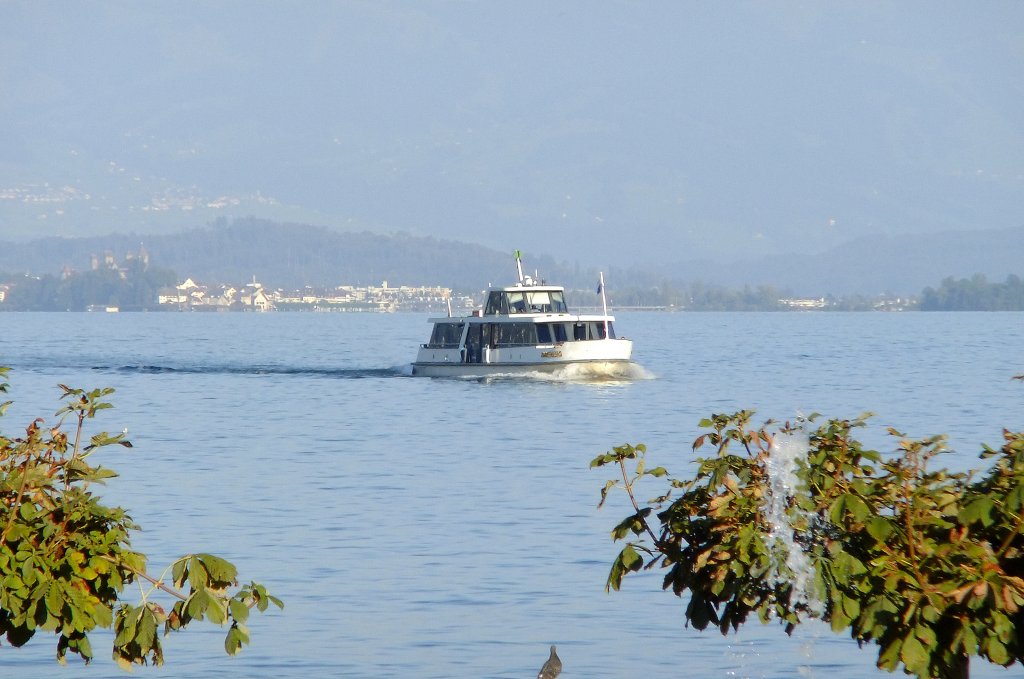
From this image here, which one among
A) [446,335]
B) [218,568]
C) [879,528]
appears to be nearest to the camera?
[218,568]

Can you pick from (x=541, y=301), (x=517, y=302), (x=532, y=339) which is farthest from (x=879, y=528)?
(x=541, y=301)

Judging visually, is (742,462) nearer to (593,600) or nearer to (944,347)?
(593,600)

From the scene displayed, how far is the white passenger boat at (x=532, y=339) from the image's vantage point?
67.2m

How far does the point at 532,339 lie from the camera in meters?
67.8

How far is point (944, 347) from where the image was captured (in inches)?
5389

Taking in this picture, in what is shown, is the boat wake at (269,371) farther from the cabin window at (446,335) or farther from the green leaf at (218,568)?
the green leaf at (218,568)

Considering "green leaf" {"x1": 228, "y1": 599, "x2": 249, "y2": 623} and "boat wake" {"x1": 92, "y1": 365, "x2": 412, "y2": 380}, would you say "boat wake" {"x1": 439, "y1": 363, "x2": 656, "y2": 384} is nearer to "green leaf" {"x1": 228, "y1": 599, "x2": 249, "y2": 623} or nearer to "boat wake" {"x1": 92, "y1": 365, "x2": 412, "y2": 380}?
"boat wake" {"x1": 92, "y1": 365, "x2": 412, "y2": 380}

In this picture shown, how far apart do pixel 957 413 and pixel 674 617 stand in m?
42.1

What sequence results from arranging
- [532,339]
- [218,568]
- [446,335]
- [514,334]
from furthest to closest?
[446,335]
[514,334]
[532,339]
[218,568]

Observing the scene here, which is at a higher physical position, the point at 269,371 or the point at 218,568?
the point at 218,568

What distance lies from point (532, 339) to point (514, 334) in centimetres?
82

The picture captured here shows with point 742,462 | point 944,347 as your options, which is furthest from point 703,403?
point 944,347

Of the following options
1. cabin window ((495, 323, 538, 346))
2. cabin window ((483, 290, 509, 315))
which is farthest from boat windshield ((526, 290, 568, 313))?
cabin window ((495, 323, 538, 346))

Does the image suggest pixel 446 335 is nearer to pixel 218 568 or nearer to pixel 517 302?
pixel 517 302
